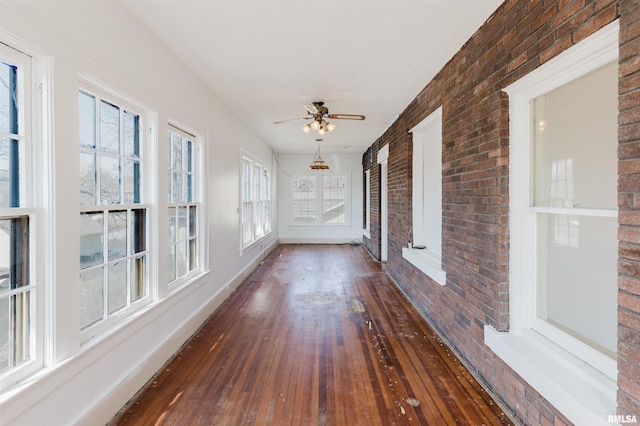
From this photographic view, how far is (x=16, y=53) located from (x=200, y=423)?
2222mm

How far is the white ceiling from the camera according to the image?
2.21 meters

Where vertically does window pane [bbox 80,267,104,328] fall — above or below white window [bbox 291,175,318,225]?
below

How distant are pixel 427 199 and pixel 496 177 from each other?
1938 millimetres

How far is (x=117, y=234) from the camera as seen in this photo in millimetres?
2256

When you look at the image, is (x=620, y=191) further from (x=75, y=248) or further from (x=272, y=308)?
(x=272, y=308)

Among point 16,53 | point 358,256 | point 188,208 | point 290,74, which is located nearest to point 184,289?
point 188,208

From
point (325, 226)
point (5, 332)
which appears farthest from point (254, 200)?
point (5, 332)

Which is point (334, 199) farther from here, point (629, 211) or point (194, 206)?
point (629, 211)

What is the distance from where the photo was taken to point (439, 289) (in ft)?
10.8

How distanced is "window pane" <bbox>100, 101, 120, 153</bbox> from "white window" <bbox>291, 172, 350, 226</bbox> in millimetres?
7770

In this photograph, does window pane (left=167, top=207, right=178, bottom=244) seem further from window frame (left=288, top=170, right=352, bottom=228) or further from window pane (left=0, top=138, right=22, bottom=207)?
window frame (left=288, top=170, right=352, bottom=228)

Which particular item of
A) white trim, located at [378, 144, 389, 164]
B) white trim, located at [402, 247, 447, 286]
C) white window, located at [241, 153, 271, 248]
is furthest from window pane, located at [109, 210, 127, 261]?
white trim, located at [378, 144, 389, 164]

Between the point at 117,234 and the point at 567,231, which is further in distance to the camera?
the point at 117,234

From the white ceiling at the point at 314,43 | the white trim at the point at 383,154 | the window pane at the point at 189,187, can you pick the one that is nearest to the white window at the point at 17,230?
the white ceiling at the point at 314,43
